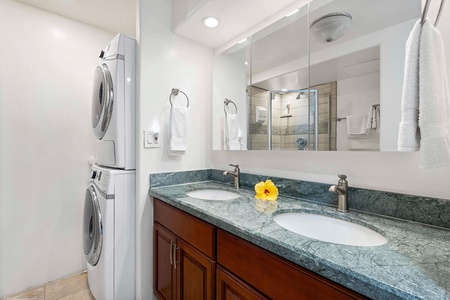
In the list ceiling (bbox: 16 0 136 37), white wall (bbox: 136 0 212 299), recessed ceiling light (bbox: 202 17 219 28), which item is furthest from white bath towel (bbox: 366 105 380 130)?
ceiling (bbox: 16 0 136 37)

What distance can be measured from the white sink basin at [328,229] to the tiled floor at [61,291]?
174 cm

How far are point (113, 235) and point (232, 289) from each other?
3.20ft

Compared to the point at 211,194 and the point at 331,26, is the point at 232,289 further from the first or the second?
the point at 331,26

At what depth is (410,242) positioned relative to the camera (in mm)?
678

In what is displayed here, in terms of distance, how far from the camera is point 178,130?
5.32 ft

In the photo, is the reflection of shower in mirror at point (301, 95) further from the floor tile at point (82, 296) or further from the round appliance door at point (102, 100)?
the floor tile at point (82, 296)

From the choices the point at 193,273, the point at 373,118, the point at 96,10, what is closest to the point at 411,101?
the point at 373,118

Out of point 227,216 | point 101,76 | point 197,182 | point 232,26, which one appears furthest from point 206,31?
point 227,216

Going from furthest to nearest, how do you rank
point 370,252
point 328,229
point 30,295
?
1. point 30,295
2. point 328,229
3. point 370,252

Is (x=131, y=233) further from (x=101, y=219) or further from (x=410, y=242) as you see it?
(x=410, y=242)

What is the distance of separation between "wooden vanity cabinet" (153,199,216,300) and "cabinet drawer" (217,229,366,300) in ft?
0.38

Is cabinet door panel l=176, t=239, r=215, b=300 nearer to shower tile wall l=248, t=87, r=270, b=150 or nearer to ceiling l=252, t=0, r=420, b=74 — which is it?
shower tile wall l=248, t=87, r=270, b=150

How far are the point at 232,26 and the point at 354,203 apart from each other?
1.41 metres

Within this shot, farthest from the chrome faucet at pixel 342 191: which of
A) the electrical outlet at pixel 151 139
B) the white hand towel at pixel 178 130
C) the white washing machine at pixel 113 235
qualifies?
the white washing machine at pixel 113 235
